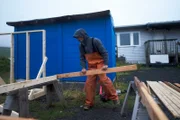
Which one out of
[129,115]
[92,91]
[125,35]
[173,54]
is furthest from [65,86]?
[125,35]

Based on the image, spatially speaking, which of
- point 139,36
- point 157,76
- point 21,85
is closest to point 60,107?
point 21,85

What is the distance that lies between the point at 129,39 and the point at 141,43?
1.17m

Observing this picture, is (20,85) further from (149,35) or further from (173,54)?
(149,35)

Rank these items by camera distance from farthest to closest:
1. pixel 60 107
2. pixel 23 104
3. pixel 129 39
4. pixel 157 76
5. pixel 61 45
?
→ pixel 129 39 → pixel 157 76 → pixel 61 45 → pixel 60 107 → pixel 23 104

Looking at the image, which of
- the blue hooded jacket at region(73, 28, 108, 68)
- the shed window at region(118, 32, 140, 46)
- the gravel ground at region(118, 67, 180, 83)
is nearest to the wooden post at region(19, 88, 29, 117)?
the blue hooded jacket at region(73, 28, 108, 68)

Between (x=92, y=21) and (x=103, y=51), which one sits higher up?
(x=92, y=21)

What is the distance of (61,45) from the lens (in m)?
6.52

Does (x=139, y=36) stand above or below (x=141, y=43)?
above

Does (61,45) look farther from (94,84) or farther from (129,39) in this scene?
(129,39)

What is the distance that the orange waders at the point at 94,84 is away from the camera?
3.89 meters

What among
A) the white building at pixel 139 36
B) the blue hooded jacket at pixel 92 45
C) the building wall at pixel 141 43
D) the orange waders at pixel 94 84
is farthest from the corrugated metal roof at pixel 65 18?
the building wall at pixel 141 43

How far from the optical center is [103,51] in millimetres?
4023

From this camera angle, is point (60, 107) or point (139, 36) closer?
point (60, 107)

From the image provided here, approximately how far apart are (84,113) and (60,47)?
3.50 metres
